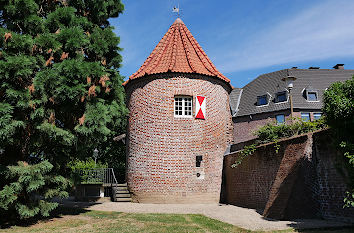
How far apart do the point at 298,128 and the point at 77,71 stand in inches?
300

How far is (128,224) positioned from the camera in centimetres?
824

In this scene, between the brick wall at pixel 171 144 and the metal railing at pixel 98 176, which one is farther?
the metal railing at pixel 98 176

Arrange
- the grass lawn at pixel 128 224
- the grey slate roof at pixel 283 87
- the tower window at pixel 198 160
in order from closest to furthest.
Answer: the grass lawn at pixel 128 224 < the tower window at pixel 198 160 < the grey slate roof at pixel 283 87

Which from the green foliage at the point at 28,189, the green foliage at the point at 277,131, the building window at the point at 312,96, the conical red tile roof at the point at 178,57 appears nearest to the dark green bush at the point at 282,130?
the green foliage at the point at 277,131

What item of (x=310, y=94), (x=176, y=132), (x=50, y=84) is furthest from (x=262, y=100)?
(x=50, y=84)

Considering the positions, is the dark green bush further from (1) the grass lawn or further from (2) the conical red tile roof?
(2) the conical red tile roof

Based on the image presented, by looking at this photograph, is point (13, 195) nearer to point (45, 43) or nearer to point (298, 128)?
point (45, 43)

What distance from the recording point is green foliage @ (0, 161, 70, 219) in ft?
25.4

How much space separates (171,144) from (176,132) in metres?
0.61

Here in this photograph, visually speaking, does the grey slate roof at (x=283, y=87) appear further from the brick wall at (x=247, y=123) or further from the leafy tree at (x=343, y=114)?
the leafy tree at (x=343, y=114)

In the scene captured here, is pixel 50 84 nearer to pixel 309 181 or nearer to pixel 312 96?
pixel 309 181

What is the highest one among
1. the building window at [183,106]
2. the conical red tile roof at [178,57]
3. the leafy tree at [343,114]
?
the conical red tile roof at [178,57]

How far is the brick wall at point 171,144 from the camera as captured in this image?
1330 cm

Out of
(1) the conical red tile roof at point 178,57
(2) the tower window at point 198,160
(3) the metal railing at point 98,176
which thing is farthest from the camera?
(3) the metal railing at point 98,176
